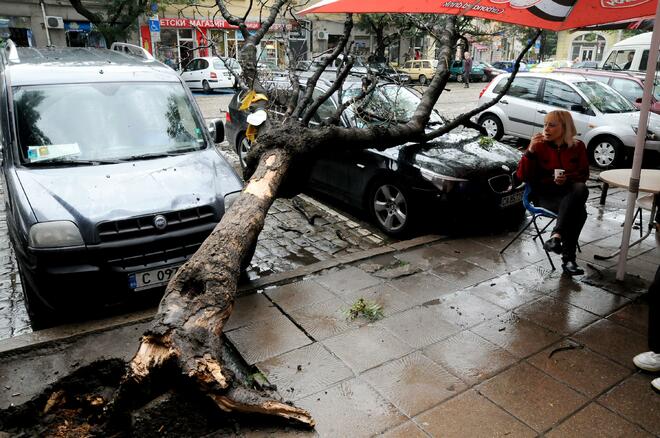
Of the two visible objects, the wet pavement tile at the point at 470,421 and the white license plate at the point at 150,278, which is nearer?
the wet pavement tile at the point at 470,421

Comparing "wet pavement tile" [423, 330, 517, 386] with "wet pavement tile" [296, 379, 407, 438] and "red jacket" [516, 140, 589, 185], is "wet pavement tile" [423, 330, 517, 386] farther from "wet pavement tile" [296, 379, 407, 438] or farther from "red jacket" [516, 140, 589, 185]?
"red jacket" [516, 140, 589, 185]

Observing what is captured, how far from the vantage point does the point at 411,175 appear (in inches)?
243

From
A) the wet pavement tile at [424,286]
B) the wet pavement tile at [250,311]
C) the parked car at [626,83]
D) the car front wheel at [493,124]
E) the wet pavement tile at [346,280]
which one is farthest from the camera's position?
the car front wheel at [493,124]

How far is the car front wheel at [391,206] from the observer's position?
6.28 meters

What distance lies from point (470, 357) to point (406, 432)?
3.24 feet

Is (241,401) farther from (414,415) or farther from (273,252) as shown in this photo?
(273,252)

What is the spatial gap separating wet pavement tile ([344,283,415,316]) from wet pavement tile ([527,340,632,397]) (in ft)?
3.89

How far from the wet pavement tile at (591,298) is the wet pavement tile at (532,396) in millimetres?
1280

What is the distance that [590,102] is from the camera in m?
10.6

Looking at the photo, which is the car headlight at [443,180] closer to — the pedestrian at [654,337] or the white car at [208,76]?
the pedestrian at [654,337]

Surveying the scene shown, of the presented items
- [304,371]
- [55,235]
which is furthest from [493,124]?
[55,235]

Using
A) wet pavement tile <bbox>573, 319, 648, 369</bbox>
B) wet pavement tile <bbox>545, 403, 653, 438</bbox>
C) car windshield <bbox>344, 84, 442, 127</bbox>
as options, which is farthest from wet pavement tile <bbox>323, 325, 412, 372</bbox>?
car windshield <bbox>344, 84, 442, 127</bbox>

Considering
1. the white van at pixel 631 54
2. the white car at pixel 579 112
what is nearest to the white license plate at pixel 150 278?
the white car at pixel 579 112

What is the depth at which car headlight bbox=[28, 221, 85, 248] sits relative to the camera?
385cm
